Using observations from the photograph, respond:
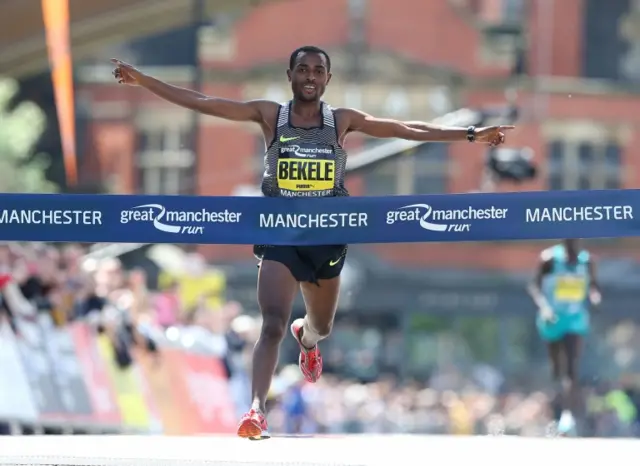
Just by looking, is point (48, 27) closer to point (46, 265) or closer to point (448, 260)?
point (46, 265)

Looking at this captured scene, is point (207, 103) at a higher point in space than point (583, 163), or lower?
lower

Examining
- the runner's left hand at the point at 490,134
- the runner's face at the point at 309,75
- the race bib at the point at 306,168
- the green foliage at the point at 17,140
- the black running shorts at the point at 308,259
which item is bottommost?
the black running shorts at the point at 308,259

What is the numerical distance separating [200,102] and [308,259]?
1.03 metres

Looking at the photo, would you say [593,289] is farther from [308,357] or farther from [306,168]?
[306,168]

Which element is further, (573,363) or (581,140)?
(581,140)

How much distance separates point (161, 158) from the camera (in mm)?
41750

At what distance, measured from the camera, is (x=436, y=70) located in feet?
135

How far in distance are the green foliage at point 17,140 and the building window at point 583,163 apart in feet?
55.3

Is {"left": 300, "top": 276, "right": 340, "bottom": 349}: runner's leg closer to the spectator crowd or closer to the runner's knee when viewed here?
the runner's knee

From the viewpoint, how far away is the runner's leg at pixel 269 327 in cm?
806

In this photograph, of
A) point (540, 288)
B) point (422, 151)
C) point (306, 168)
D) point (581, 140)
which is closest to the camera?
point (306, 168)

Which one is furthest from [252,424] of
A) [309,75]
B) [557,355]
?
[557,355]

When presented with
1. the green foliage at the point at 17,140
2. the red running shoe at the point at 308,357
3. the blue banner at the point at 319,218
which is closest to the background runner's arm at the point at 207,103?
the blue banner at the point at 319,218

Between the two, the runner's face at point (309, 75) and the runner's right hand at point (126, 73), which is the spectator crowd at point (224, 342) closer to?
the runner's face at point (309, 75)
